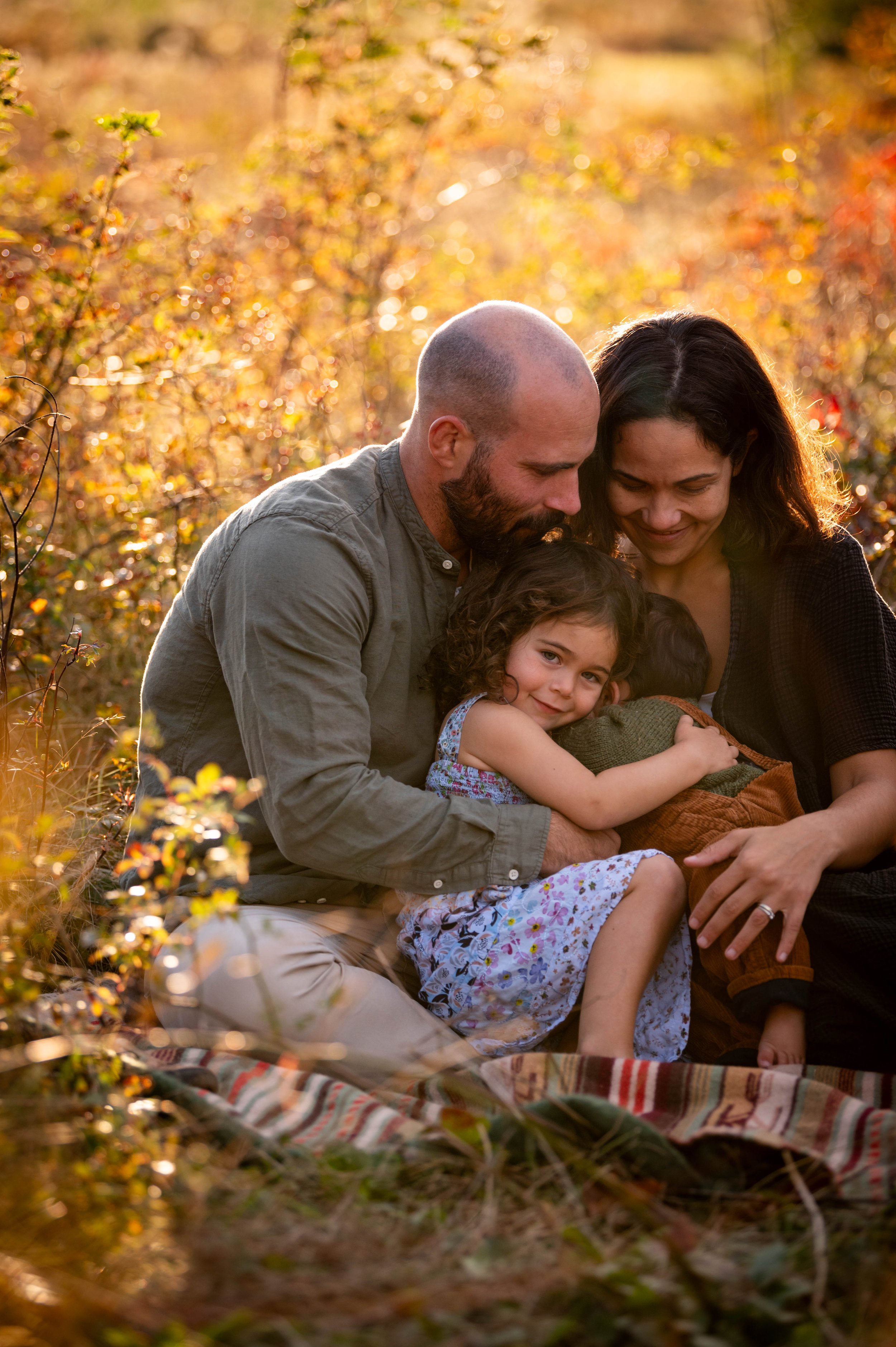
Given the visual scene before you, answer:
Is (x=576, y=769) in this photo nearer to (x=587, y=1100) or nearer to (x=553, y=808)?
(x=553, y=808)

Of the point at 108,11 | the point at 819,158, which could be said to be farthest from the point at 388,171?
the point at 108,11

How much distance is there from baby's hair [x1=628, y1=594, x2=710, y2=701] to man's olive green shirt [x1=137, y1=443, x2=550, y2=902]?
561mm

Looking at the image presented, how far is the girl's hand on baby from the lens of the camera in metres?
2.77

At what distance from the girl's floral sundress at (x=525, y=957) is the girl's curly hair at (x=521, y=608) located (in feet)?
0.86

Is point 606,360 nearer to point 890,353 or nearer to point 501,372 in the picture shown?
point 501,372

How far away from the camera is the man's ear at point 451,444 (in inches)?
111

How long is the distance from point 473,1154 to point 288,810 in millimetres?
885

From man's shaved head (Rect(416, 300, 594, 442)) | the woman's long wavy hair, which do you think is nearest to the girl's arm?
the woman's long wavy hair

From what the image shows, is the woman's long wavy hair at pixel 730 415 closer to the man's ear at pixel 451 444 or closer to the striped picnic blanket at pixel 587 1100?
the man's ear at pixel 451 444

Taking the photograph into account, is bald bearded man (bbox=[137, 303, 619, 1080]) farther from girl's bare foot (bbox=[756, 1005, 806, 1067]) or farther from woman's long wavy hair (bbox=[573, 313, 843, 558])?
girl's bare foot (bbox=[756, 1005, 806, 1067])

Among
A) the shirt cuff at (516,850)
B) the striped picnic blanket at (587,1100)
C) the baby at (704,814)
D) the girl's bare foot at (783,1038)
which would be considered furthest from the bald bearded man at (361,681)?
the girl's bare foot at (783,1038)

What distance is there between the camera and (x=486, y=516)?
2.89m

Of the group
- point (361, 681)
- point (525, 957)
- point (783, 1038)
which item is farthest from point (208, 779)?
point (783, 1038)

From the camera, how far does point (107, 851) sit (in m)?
3.17
